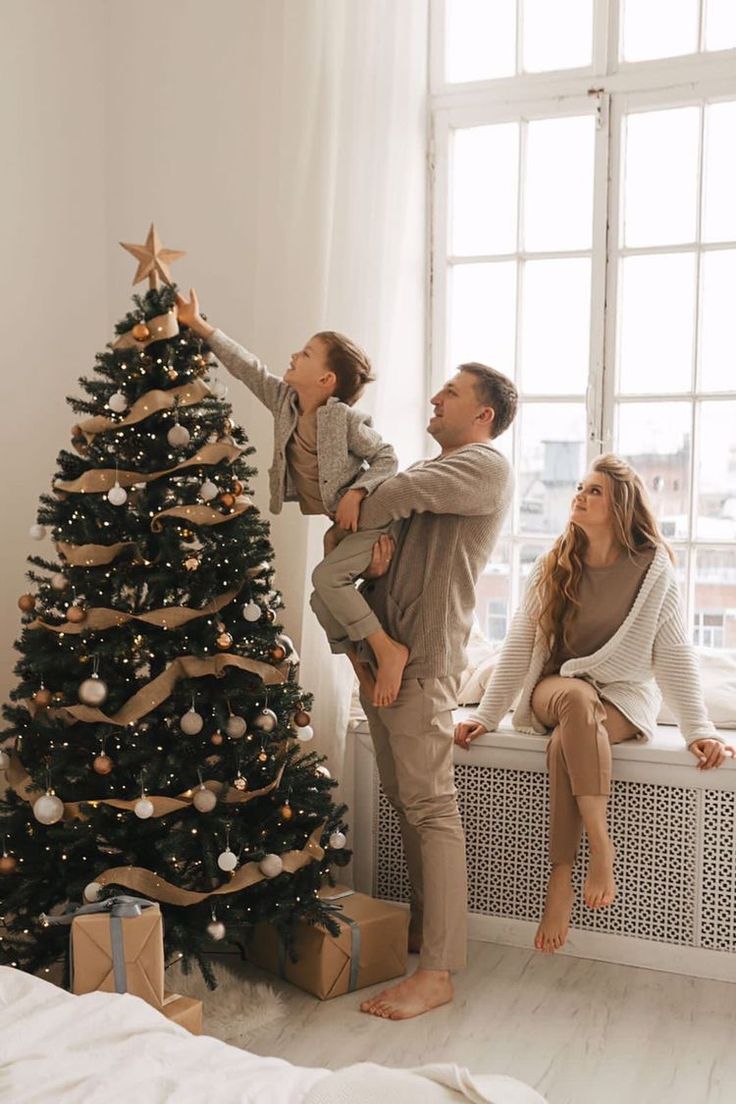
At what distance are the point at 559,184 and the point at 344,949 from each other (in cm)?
232

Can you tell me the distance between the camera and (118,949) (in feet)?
7.13

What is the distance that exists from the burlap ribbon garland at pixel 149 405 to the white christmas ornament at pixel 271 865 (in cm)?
99

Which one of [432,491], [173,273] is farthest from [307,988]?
[173,273]

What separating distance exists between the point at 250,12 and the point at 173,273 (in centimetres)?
80

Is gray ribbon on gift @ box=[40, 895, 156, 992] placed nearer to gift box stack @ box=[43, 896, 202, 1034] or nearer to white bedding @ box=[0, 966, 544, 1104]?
gift box stack @ box=[43, 896, 202, 1034]

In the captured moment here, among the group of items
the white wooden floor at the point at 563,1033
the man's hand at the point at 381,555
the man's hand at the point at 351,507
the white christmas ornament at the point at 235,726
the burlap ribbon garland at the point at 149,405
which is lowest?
the white wooden floor at the point at 563,1033

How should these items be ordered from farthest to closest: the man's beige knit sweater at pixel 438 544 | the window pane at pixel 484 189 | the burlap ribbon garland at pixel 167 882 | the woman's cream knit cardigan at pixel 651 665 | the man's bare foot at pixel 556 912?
the window pane at pixel 484 189 → the woman's cream knit cardigan at pixel 651 665 → the man's bare foot at pixel 556 912 → the man's beige knit sweater at pixel 438 544 → the burlap ribbon garland at pixel 167 882

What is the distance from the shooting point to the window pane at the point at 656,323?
3389mm

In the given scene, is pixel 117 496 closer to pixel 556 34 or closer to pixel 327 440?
pixel 327 440

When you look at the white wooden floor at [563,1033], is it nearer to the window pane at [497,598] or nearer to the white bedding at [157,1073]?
the white bedding at [157,1073]

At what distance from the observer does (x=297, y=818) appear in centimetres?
264

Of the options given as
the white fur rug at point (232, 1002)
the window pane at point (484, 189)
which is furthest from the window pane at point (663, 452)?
the white fur rug at point (232, 1002)

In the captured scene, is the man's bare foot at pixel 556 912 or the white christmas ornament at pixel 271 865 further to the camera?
the man's bare foot at pixel 556 912

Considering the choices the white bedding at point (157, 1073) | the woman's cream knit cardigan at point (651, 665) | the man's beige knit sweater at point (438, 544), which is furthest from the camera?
the woman's cream knit cardigan at point (651, 665)
